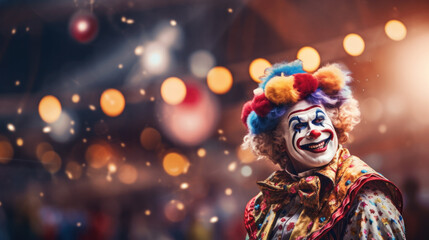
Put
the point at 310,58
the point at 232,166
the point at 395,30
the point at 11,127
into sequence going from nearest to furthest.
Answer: the point at 395,30, the point at 310,58, the point at 11,127, the point at 232,166

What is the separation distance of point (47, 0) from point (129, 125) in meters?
1.46

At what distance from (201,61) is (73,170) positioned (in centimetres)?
187

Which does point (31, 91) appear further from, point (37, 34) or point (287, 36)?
point (287, 36)

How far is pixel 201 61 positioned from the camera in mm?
3770

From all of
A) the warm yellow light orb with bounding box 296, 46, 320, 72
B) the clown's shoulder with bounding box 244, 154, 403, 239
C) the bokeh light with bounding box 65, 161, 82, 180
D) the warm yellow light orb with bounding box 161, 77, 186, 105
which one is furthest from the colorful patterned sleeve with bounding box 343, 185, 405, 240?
the bokeh light with bounding box 65, 161, 82, 180

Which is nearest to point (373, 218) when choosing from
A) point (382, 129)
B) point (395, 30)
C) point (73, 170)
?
point (395, 30)

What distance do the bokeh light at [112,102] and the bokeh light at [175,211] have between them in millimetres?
1141

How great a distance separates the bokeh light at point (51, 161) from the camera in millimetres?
4034

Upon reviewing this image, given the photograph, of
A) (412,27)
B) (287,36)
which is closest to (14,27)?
(287,36)

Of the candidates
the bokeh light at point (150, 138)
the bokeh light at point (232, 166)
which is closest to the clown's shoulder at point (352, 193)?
the bokeh light at point (232, 166)

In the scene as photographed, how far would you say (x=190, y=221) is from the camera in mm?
3998

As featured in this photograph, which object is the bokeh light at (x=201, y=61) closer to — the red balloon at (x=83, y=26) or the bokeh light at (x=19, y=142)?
the red balloon at (x=83, y=26)

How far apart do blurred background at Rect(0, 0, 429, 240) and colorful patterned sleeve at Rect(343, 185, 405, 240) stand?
2.15 m

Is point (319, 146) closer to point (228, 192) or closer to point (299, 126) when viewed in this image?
point (299, 126)
